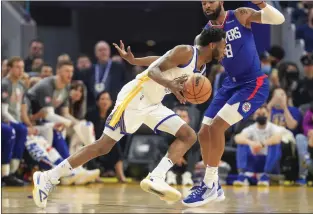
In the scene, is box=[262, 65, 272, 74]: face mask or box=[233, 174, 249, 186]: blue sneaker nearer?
box=[233, 174, 249, 186]: blue sneaker

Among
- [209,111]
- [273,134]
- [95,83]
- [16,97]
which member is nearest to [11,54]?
[95,83]

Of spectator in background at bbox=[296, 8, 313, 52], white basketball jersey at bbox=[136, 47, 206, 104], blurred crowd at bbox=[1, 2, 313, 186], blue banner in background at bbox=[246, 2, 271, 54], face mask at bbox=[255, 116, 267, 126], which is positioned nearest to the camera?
white basketball jersey at bbox=[136, 47, 206, 104]

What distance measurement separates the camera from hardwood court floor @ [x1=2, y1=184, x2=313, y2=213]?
8.81 m

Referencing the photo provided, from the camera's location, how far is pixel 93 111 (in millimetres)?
14086

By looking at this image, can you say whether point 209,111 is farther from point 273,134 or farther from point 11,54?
→ point 11,54

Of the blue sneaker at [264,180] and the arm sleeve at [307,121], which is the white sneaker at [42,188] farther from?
the arm sleeve at [307,121]

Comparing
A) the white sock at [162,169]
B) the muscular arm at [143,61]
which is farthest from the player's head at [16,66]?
the white sock at [162,169]

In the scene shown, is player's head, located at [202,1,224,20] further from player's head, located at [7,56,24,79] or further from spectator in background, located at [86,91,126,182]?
spectator in background, located at [86,91,126,182]

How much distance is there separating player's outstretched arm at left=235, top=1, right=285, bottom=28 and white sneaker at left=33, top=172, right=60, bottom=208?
258cm

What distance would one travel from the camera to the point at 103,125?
13969mm

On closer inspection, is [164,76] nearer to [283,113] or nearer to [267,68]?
[283,113]

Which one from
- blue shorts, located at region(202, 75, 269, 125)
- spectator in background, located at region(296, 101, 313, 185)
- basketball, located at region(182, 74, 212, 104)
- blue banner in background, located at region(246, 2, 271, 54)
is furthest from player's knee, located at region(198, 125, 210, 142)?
blue banner in background, located at region(246, 2, 271, 54)

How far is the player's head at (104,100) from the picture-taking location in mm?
13797

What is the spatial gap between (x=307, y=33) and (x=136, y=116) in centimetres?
922
